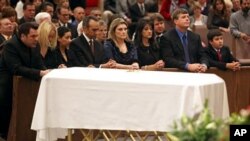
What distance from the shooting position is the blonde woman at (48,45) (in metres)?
10.6

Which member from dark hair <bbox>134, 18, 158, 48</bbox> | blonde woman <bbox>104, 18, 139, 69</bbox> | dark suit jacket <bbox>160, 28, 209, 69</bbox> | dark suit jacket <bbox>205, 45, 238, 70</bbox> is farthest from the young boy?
blonde woman <bbox>104, 18, 139, 69</bbox>

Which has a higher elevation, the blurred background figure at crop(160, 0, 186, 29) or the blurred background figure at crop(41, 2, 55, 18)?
the blurred background figure at crop(41, 2, 55, 18)

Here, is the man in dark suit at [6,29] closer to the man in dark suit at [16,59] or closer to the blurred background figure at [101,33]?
the blurred background figure at [101,33]

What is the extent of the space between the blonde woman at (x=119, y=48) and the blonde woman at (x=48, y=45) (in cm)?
67

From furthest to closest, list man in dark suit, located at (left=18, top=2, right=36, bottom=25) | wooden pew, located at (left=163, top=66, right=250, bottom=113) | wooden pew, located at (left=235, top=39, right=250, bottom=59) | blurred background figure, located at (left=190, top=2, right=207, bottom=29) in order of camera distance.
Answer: blurred background figure, located at (left=190, top=2, right=207, bottom=29)
wooden pew, located at (left=235, top=39, right=250, bottom=59)
man in dark suit, located at (left=18, top=2, right=36, bottom=25)
wooden pew, located at (left=163, top=66, right=250, bottom=113)

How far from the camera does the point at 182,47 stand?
1119 centimetres

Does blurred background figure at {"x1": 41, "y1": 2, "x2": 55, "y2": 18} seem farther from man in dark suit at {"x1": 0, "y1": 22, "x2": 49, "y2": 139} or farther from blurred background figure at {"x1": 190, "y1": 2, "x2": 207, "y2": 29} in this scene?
man in dark suit at {"x1": 0, "y1": 22, "x2": 49, "y2": 139}

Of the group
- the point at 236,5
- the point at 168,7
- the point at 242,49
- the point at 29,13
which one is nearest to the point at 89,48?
the point at 29,13

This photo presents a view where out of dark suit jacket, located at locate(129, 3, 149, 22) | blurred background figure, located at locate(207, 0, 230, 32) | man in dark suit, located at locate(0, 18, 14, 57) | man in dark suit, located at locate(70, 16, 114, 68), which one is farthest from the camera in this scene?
dark suit jacket, located at locate(129, 3, 149, 22)

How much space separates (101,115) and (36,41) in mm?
1767

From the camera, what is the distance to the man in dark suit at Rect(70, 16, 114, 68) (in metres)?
10.6

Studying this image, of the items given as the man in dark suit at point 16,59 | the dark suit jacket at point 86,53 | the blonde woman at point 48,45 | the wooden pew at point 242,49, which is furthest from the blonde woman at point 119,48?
the wooden pew at point 242,49

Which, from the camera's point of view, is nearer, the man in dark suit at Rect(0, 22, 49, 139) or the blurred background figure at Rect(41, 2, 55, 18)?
the man in dark suit at Rect(0, 22, 49, 139)

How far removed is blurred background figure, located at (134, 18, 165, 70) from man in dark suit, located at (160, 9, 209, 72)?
156 mm
